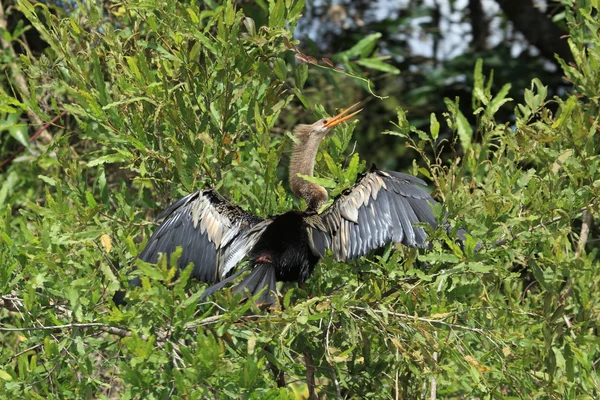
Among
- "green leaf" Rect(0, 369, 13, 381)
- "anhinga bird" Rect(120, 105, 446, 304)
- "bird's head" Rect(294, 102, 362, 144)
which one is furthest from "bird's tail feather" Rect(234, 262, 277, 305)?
"green leaf" Rect(0, 369, 13, 381)

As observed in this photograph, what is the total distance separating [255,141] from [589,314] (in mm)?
1337

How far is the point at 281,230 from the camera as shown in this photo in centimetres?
361

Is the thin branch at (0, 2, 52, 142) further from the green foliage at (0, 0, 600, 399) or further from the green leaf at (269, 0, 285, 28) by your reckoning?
the green leaf at (269, 0, 285, 28)

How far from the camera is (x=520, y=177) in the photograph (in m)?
3.03

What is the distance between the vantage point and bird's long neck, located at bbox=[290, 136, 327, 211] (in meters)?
4.03

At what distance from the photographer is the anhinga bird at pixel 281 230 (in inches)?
135

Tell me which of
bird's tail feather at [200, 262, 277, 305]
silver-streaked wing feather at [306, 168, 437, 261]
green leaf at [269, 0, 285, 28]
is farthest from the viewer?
bird's tail feather at [200, 262, 277, 305]

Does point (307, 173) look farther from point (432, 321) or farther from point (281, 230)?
point (432, 321)

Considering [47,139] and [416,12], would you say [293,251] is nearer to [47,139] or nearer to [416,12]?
[47,139]

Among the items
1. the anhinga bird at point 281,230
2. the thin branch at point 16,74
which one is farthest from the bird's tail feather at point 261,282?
the thin branch at point 16,74

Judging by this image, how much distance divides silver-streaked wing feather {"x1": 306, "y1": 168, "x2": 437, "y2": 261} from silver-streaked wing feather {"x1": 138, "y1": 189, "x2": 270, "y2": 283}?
0.80ft

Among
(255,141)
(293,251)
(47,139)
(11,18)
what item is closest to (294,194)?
(293,251)

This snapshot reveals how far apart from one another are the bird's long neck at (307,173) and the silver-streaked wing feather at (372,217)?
0.34 meters

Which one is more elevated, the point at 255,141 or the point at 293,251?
the point at 255,141
